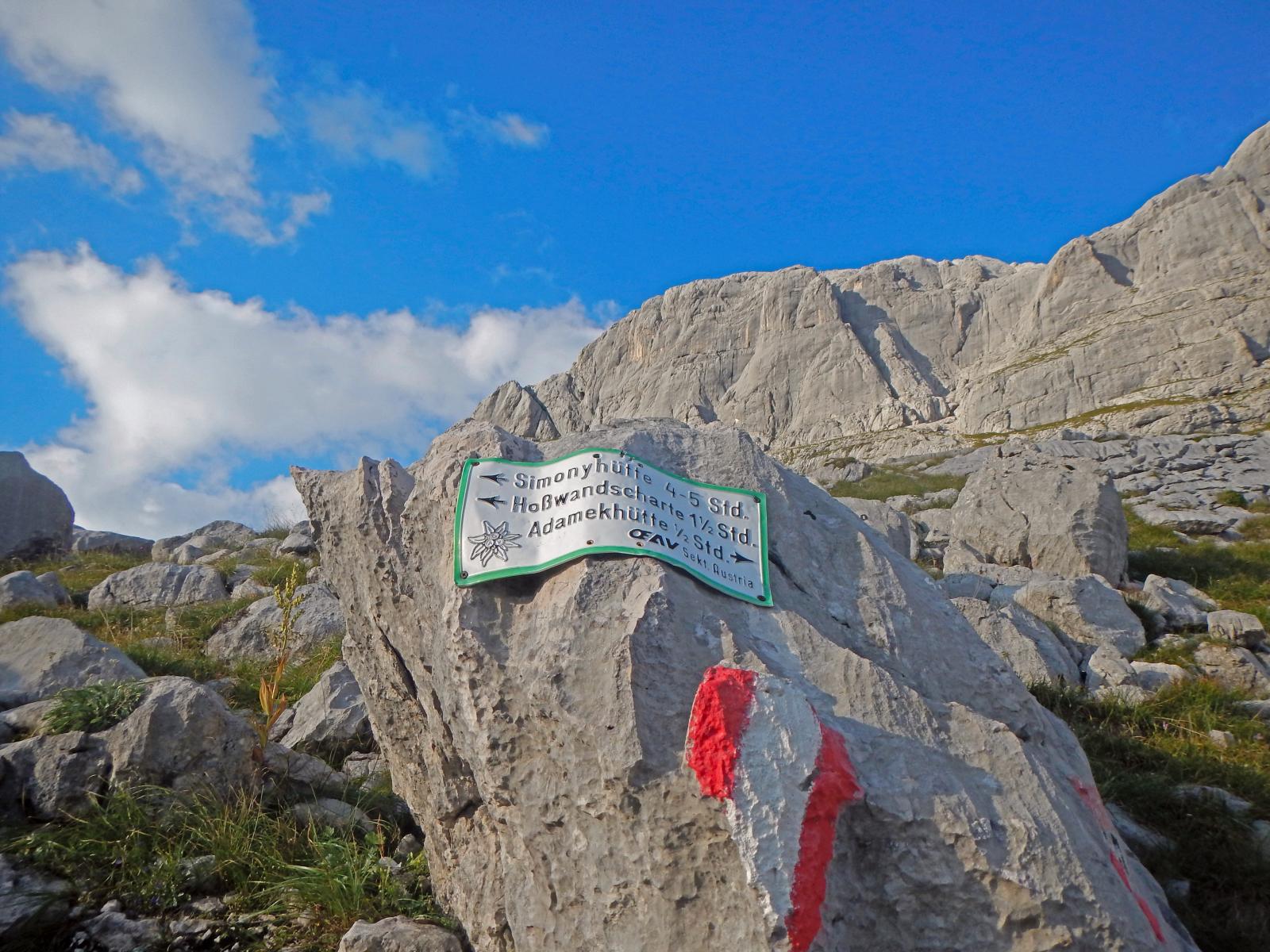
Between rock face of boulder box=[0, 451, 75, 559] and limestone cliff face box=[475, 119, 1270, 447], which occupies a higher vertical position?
limestone cliff face box=[475, 119, 1270, 447]

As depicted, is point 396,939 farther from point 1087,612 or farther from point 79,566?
point 79,566

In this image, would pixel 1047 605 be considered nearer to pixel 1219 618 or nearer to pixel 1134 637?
pixel 1134 637

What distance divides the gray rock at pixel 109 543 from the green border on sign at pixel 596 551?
757 inches

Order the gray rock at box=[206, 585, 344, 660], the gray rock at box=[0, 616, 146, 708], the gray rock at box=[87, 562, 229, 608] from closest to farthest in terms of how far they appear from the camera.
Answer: the gray rock at box=[0, 616, 146, 708] → the gray rock at box=[206, 585, 344, 660] → the gray rock at box=[87, 562, 229, 608]

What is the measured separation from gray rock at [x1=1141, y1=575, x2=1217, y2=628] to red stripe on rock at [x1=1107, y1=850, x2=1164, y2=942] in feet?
26.5

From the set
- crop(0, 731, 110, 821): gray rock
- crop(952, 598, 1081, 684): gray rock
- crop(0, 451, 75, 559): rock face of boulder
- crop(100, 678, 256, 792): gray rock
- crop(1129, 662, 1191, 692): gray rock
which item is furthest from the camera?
crop(0, 451, 75, 559): rock face of boulder

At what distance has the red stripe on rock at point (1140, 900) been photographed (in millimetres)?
3465

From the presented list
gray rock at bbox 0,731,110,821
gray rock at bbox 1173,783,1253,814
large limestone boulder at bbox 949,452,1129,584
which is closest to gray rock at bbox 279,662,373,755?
gray rock at bbox 0,731,110,821

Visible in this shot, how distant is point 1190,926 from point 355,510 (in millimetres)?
5525

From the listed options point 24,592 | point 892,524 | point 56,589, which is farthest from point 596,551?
point 56,589

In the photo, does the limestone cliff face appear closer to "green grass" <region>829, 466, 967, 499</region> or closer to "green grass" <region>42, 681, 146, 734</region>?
→ "green grass" <region>829, 466, 967, 499</region>

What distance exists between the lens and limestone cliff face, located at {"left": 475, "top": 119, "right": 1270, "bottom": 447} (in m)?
68.6

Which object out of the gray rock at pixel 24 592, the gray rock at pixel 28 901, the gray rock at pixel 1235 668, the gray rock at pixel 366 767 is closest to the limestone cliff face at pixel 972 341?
the gray rock at pixel 1235 668

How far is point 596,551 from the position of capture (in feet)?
13.4
